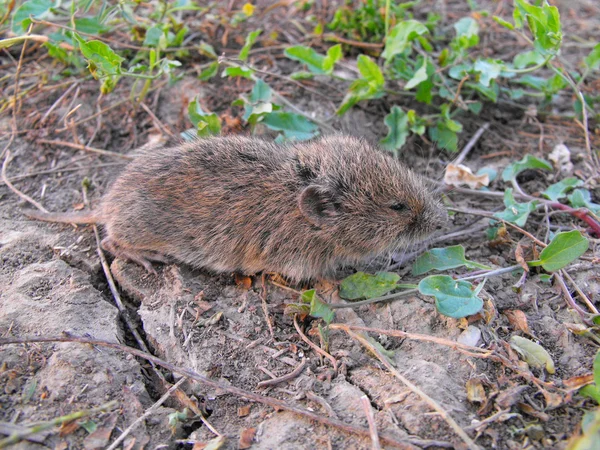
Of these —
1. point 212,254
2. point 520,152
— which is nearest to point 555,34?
point 520,152

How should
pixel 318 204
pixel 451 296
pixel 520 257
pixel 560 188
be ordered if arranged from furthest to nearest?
pixel 560 188
pixel 318 204
pixel 520 257
pixel 451 296

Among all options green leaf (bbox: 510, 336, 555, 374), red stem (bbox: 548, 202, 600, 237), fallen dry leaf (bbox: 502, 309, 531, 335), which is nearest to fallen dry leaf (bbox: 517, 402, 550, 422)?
green leaf (bbox: 510, 336, 555, 374)

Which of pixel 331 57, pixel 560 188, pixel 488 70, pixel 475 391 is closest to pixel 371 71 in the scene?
pixel 331 57

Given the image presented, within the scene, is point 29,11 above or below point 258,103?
above

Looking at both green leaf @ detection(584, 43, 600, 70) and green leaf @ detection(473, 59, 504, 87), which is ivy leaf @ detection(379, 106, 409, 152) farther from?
green leaf @ detection(584, 43, 600, 70)

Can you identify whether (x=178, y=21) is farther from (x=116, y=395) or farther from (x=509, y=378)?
(x=509, y=378)

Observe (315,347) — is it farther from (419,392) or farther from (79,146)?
(79,146)
